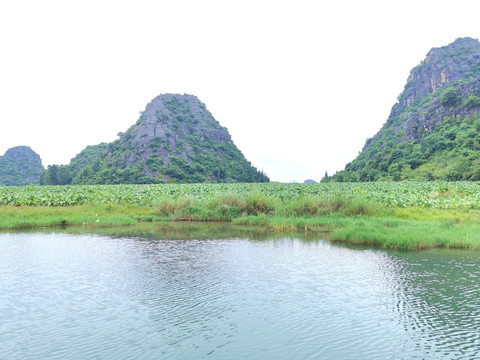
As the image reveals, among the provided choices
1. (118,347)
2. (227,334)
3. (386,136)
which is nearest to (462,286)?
(227,334)

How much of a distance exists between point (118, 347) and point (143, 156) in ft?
401

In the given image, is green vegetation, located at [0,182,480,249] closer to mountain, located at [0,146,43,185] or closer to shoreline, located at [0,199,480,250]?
shoreline, located at [0,199,480,250]

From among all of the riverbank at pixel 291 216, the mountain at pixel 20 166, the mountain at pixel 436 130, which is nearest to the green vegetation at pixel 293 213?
the riverbank at pixel 291 216

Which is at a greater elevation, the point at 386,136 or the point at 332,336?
the point at 386,136

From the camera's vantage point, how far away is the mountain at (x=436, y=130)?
8106cm

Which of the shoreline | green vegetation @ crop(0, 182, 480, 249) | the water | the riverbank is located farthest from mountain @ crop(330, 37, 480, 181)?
the water

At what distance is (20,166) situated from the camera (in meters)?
167

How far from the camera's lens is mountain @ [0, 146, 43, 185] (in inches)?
5993

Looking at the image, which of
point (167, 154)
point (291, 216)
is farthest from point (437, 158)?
point (167, 154)

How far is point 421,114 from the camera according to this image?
124 meters

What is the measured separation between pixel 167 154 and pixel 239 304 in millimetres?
124371

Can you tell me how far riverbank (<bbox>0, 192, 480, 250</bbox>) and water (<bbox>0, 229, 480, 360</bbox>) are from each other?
8.95 feet

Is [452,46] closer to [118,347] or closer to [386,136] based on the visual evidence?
[386,136]

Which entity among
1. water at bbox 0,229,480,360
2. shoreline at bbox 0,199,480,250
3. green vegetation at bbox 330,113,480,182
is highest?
green vegetation at bbox 330,113,480,182
